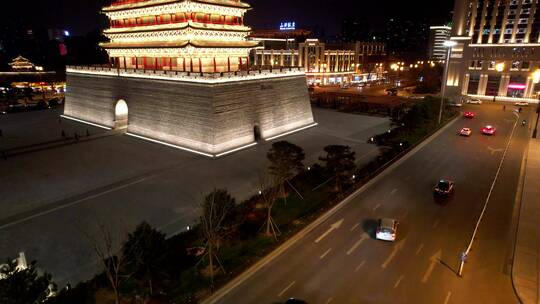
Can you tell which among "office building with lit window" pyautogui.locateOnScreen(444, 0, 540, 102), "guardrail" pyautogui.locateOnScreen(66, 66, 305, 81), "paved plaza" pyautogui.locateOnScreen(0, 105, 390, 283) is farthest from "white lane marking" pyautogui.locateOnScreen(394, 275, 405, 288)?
"office building with lit window" pyautogui.locateOnScreen(444, 0, 540, 102)

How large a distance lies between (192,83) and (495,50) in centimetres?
6683

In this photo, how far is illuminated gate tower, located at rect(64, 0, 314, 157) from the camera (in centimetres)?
3247

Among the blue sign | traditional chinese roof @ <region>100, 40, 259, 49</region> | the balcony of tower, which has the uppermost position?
the blue sign

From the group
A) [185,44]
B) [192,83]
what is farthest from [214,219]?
[185,44]

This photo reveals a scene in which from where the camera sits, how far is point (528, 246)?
1722 centimetres

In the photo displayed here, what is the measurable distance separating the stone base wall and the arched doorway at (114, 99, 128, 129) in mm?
547

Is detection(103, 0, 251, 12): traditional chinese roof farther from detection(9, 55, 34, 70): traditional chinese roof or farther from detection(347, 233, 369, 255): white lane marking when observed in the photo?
detection(9, 55, 34, 70): traditional chinese roof

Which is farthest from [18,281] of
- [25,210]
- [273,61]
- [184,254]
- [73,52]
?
[73,52]

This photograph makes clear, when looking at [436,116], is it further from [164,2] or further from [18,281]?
[18,281]

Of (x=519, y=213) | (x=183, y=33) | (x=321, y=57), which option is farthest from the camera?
(x=321, y=57)

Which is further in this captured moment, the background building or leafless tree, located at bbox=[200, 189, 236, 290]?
the background building

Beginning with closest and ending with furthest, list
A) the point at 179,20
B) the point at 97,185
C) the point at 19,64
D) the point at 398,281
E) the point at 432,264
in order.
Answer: the point at 398,281 → the point at 432,264 → the point at 97,185 → the point at 179,20 → the point at 19,64

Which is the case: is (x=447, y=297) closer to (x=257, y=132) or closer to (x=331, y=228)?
(x=331, y=228)

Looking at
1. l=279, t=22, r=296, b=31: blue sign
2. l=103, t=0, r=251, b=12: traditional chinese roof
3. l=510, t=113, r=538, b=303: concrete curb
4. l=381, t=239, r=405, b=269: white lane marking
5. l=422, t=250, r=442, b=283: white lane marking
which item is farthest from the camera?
l=279, t=22, r=296, b=31: blue sign
